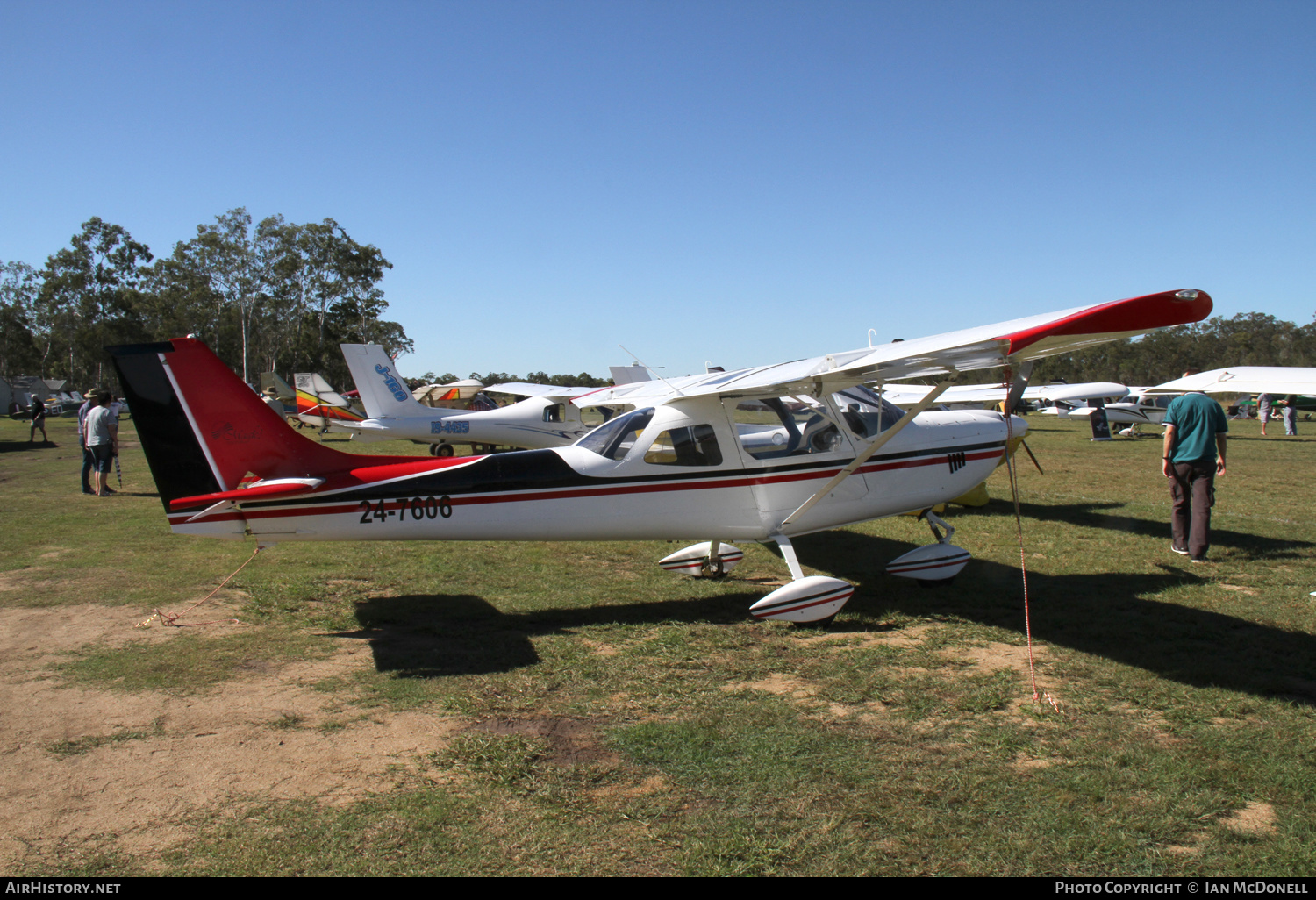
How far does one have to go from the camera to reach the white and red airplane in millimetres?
5215

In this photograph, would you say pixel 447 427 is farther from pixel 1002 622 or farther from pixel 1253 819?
pixel 1253 819

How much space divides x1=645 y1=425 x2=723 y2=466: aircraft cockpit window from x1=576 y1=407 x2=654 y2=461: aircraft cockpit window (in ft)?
0.61

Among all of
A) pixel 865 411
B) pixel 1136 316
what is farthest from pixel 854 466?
pixel 1136 316

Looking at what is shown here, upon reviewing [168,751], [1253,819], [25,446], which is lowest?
[1253,819]

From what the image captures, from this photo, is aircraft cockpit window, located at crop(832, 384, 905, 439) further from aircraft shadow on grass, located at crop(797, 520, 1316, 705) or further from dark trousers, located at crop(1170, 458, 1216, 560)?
dark trousers, located at crop(1170, 458, 1216, 560)

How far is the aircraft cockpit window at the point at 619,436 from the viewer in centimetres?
606

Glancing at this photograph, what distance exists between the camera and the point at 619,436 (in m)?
6.12

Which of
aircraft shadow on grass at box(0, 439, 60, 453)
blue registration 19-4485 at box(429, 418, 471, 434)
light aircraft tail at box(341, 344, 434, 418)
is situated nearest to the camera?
blue registration 19-4485 at box(429, 418, 471, 434)

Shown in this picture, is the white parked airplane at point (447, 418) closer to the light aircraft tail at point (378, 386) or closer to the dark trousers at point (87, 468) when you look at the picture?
the light aircraft tail at point (378, 386)

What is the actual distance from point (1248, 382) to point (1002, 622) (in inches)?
227

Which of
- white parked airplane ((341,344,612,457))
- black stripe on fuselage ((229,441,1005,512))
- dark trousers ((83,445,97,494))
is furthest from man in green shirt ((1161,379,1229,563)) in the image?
dark trousers ((83,445,97,494))

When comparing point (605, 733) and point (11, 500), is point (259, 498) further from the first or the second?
point (11, 500)

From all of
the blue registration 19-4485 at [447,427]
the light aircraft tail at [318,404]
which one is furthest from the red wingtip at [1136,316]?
the light aircraft tail at [318,404]
